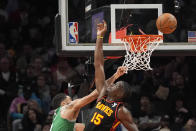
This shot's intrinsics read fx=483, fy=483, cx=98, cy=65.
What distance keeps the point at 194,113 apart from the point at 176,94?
1.55ft

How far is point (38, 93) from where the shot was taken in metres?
8.49

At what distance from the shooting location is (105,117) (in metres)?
4.77

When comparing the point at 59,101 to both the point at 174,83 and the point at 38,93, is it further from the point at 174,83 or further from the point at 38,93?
the point at 174,83

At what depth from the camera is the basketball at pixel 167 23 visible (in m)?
5.67

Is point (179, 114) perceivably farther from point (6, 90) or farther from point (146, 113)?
point (6, 90)

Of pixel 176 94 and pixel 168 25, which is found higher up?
pixel 168 25

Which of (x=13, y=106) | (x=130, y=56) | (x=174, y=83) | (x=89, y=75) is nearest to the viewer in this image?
(x=130, y=56)

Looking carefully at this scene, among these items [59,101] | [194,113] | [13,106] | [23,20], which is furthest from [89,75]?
[23,20]

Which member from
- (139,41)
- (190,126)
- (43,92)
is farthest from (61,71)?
(139,41)

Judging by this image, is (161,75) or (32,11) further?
(32,11)

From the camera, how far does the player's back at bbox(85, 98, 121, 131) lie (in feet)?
15.6

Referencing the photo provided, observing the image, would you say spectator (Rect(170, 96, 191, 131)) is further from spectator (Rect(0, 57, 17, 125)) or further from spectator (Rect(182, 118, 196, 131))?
spectator (Rect(0, 57, 17, 125))

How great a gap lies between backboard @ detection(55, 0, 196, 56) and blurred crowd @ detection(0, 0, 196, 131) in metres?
0.61

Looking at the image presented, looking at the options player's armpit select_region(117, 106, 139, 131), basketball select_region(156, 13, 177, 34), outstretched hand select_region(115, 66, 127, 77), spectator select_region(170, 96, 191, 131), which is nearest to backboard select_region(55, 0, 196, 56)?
basketball select_region(156, 13, 177, 34)
